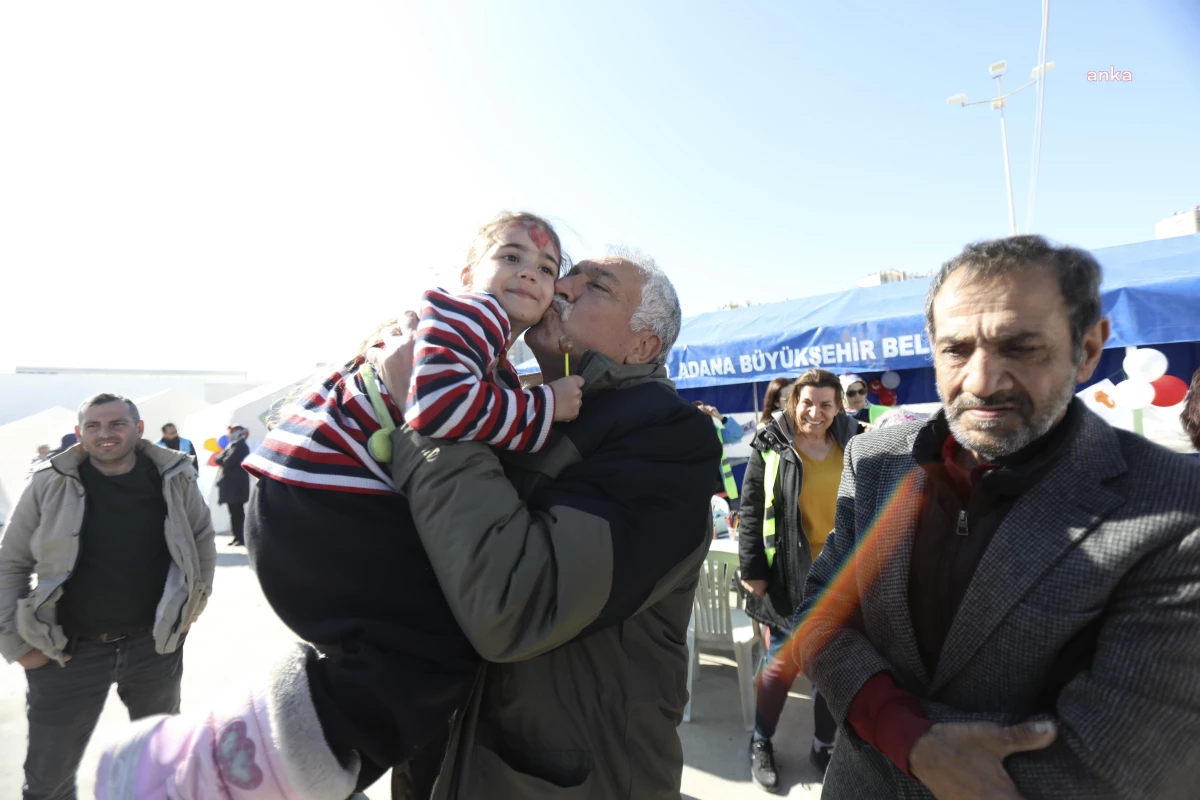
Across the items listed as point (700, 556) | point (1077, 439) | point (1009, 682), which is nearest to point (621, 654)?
point (700, 556)

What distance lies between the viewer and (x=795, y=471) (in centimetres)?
349

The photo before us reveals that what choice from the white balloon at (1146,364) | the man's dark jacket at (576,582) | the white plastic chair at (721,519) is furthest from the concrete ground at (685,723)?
the white balloon at (1146,364)

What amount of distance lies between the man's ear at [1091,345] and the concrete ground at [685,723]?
259 centimetres

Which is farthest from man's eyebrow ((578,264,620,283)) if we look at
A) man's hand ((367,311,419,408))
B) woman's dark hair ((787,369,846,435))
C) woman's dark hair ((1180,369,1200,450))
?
woman's dark hair ((1180,369,1200,450))

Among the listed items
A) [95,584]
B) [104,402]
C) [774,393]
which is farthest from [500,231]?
[774,393]

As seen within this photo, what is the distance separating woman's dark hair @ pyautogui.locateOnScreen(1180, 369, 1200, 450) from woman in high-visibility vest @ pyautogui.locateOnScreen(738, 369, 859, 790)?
1.50 meters

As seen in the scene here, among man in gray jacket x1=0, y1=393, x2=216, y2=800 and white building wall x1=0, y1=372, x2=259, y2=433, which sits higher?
man in gray jacket x1=0, y1=393, x2=216, y2=800

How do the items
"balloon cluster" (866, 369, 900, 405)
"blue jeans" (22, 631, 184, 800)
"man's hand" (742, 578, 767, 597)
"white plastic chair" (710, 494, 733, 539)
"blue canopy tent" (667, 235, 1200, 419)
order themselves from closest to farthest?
"blue jeans" (22, 631, 184, 800) → "man's hand" (742, 578, 767, 597) → "blue canopy tent" (667, 235, 1200, 419) → "white plastic chair" (710, 494, 733, 539) → "balloon cluster" (866, 369, 900, 405)

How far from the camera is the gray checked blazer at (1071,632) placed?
998 mm

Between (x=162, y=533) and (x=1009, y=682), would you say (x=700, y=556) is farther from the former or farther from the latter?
(x=162, y=533)

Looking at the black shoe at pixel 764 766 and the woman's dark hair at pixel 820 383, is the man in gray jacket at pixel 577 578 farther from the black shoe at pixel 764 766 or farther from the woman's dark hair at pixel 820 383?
the woman's dark hair at pixel 820 383

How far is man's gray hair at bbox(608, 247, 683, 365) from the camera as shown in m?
1.70

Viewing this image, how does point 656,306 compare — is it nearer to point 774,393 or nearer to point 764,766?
point 764,766

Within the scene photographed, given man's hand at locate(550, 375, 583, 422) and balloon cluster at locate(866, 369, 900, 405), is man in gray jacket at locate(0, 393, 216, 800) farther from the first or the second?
balloon cluster at locate(866, 369, 900, 405)
